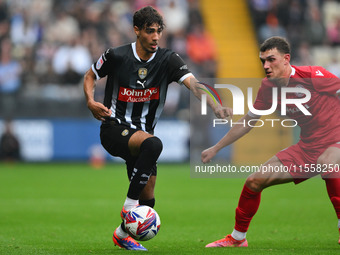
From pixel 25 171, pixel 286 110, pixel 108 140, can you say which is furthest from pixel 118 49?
pixel 25 171

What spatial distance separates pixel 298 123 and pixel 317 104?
31 cm

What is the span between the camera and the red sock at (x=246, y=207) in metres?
6.89

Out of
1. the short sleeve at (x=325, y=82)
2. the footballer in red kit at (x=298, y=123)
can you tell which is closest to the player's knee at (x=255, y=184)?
the footballer in red kit at (x=298, y=123)

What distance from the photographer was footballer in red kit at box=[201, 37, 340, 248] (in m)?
6.70

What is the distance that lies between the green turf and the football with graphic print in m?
0.43

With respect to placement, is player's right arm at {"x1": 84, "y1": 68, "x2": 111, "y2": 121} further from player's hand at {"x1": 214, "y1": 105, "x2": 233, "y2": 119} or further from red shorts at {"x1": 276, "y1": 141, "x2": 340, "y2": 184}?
red shorts at {"x1": 276, "y1": 141, "x2": 340, "y2": 184}

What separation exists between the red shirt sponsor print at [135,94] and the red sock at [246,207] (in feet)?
4.66

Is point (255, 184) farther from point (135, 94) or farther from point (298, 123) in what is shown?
point (135, 94)

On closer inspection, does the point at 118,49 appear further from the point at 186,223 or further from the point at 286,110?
the point at 186,223

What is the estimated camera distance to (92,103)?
629 cm

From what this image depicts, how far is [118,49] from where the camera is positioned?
6.64m

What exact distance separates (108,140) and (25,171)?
391 inches

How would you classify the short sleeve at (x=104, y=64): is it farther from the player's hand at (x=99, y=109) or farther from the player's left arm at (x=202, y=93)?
the player's left arm at (x=202, y=93)

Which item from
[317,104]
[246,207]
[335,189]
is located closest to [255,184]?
[246,207]
